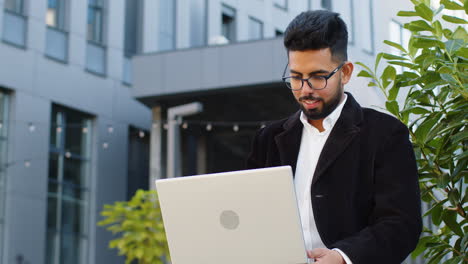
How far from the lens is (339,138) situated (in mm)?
2369

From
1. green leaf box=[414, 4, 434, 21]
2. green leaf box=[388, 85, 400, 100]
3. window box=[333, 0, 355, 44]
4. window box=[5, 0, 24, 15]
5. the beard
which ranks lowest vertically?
the beard

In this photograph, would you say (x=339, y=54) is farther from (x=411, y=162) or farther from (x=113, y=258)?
(x=113, y=258)

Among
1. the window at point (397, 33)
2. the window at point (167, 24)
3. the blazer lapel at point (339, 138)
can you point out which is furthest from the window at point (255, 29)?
the blazer lapel at point (339, 138)

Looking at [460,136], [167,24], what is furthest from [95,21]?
[460,136]

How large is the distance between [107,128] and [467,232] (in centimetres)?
1579

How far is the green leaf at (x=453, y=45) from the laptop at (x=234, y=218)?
1.11 m

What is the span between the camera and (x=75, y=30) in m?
17.5

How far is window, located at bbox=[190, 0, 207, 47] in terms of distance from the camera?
19.7 m

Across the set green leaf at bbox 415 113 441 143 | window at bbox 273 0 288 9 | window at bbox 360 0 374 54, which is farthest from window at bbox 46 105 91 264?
green leaf at bbox 415 113 441 143

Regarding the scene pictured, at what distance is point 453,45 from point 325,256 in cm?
114

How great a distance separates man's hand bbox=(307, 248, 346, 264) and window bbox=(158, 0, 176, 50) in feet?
56.8

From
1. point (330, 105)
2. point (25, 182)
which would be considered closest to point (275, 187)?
point (330, 105)

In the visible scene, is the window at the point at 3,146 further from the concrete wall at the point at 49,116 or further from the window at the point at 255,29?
the window at the point at 255,29

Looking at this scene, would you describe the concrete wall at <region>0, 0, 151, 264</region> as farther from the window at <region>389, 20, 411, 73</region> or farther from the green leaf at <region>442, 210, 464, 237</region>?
the green leaf at <region>442, 210, 464, 237</region>
